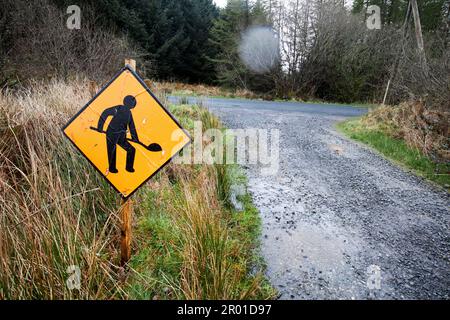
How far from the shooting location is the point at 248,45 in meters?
18.6

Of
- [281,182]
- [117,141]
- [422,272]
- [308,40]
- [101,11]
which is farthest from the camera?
[308,40]

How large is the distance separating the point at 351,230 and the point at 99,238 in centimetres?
242

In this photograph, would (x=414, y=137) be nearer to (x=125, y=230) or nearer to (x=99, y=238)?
(x=125, y=230)

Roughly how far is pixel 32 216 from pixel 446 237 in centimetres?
374

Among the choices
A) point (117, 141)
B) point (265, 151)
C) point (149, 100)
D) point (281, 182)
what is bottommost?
point (281, 182)

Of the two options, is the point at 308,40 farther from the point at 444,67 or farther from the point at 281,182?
the point at 281,182

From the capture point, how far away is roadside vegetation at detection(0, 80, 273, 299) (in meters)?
1.64

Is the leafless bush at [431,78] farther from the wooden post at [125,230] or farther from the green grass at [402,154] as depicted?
the wooden post at [125,230]

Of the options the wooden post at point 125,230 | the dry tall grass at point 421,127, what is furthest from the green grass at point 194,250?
the dry tall grass at point 421,127

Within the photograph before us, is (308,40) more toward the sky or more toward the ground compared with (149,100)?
more toward the sky

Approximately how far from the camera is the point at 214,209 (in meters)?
2.53

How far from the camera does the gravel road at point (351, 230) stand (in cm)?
203

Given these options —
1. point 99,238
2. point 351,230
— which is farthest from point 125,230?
point 351,230

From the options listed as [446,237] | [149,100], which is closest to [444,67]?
[446,237]
